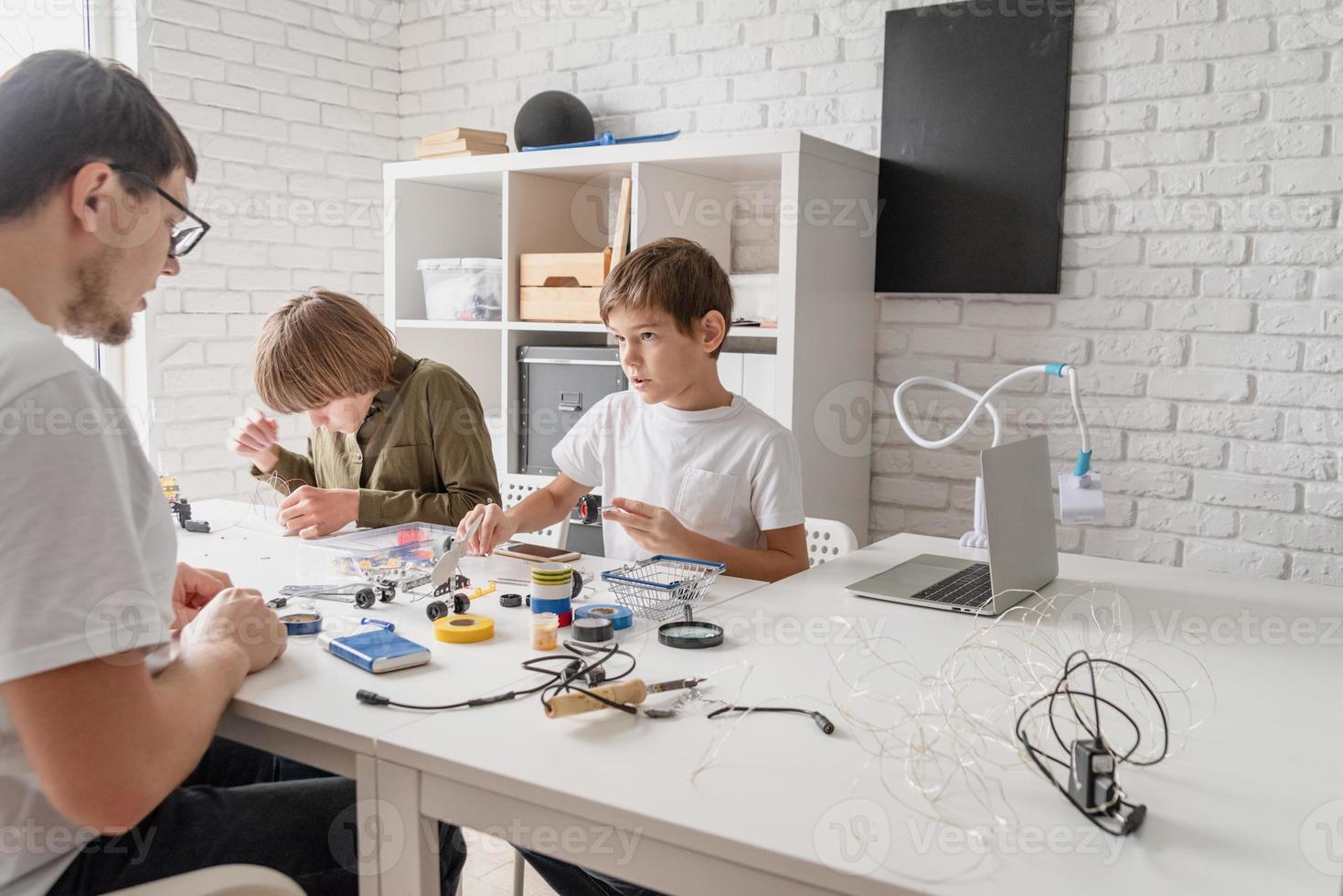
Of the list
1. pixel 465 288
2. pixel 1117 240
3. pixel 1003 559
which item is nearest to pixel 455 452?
pixel 1003 559

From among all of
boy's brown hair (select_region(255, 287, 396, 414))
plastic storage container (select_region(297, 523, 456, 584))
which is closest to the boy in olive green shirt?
boy's brown hair (select_region(255, 287, 396, 414))

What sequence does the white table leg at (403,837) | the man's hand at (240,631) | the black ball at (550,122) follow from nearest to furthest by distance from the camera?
1. the white table leg at (403,837)
2. the man's hand at (240,631)
3. the black ball at (550,122)

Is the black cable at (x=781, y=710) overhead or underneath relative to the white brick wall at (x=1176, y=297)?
underneath

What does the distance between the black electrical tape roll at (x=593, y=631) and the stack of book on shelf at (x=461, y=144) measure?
7.56ft

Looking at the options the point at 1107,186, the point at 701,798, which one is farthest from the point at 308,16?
the point at 701,798

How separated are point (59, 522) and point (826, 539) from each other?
162 centimetres

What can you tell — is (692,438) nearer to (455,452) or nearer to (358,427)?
(455,452)

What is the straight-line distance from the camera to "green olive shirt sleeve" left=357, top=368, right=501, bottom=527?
2.13 m

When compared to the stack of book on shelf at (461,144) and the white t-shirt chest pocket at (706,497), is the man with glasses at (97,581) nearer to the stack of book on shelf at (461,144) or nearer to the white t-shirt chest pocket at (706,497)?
the white t-shirt chest pocket at (706,497)

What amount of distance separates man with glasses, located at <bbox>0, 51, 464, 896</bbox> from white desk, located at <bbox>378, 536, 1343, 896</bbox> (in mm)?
211

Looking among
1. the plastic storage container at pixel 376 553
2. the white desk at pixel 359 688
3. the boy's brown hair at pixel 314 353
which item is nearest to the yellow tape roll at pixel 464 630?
the white desk at pixel 359 688

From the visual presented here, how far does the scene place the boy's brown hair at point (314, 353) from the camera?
2006 mm

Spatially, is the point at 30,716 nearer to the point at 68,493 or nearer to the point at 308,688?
the point at 68,493

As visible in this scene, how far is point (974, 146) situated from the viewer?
9.16ft
